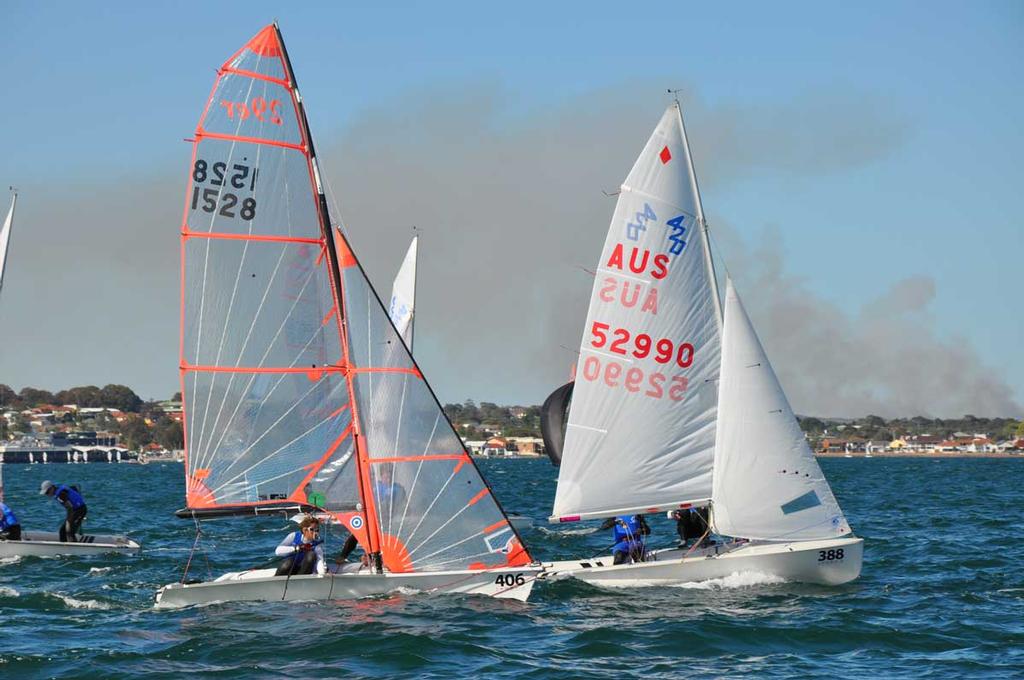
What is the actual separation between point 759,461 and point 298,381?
7.82 m

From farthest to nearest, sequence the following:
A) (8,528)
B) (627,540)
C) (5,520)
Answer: (5,520)
(8,528)
(627,540)

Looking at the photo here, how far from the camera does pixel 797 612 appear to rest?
20.3m

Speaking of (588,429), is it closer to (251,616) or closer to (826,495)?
(826,495)

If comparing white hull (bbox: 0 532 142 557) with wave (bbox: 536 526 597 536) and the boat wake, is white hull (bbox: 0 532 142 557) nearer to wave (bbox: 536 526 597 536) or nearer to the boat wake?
wave (bbox: 536 526 597 536)

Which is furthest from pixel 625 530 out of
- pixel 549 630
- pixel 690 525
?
pixel 549 630

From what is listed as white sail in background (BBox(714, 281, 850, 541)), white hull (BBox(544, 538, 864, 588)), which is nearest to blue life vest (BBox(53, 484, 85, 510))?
white hull (BBox(544, 538, 864, 588))

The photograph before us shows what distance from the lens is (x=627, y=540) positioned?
76.5ft

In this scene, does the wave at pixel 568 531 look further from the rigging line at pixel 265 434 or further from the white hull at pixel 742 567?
the rigging line at pixel 265 434

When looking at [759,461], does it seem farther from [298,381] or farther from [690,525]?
[298,381]

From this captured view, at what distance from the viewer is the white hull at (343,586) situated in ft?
67.2

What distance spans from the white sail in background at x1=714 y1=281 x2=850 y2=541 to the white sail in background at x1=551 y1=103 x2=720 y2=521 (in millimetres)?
414

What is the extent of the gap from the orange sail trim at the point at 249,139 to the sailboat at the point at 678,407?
5.41 m

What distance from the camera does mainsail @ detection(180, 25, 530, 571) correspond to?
21.3 metres

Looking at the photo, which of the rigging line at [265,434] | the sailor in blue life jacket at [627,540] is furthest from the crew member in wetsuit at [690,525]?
the rigging line at [265,434]
